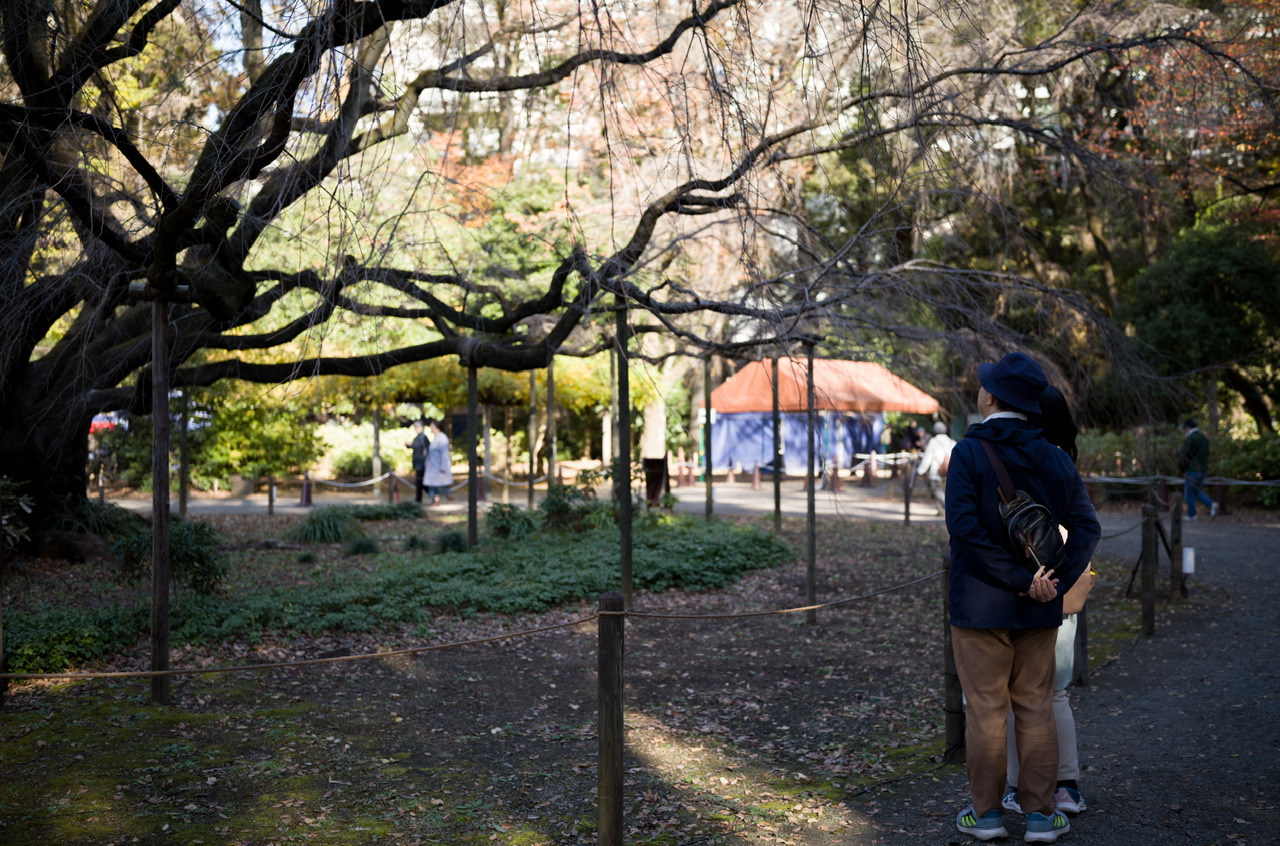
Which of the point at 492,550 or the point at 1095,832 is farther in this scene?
the point at 492,550

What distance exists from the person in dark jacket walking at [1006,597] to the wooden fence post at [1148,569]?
15.8 ft

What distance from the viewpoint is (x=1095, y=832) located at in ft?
14.2

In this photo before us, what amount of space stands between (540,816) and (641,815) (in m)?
0.48

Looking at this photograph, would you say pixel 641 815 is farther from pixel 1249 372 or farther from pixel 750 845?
pixel 1249 372

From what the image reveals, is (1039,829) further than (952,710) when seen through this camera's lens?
No

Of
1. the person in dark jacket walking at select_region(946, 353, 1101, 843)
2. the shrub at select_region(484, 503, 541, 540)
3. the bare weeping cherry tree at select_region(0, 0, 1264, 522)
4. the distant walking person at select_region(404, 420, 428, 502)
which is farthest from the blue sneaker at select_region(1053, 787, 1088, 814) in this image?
the distant walking person at select_region(404, 420, 428, 502)

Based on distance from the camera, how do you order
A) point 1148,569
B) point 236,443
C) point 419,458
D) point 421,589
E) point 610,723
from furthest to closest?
point 236,443 < point 419,458 < point 421,589 < point 1148,569 < point 610,723

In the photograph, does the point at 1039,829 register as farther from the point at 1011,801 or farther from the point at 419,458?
the point at 419,458

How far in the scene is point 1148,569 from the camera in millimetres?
8453

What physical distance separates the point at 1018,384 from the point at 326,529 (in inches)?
514

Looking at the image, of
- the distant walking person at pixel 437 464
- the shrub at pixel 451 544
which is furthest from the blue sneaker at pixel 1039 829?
the distant walking person at pixel 437 464

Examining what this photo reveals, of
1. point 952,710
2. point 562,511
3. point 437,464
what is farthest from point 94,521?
point 952,710

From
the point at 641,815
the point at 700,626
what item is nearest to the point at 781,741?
the point at 641,815

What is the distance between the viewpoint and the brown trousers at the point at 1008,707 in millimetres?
4113
